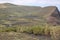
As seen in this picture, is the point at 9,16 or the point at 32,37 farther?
the point at 9,16

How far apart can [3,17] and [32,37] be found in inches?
249

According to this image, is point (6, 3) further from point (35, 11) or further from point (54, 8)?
point (54, 8)

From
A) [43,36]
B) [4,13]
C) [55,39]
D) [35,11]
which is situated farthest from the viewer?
[35,11]

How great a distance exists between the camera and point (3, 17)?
13094mm

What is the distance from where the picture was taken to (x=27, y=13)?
14477mm

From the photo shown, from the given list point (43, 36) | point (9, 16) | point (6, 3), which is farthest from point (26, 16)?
point (43, 36)

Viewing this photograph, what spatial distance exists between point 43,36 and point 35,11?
26.3 ft

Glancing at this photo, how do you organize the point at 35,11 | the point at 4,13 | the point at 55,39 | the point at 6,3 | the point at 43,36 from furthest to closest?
the point at 6,3 → the point at 35,11 → the point at 4,13 → the point at 43,36 → the point at 55,39

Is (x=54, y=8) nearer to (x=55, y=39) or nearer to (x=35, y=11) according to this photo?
(x=35, y=11)

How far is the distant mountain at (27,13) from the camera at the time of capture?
12.6m

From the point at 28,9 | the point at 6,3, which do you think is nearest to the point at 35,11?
the point at 28,9

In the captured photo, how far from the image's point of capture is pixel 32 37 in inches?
A: 279

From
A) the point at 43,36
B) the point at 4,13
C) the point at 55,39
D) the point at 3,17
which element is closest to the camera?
the point at 55,39

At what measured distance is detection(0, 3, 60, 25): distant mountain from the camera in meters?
12.6
